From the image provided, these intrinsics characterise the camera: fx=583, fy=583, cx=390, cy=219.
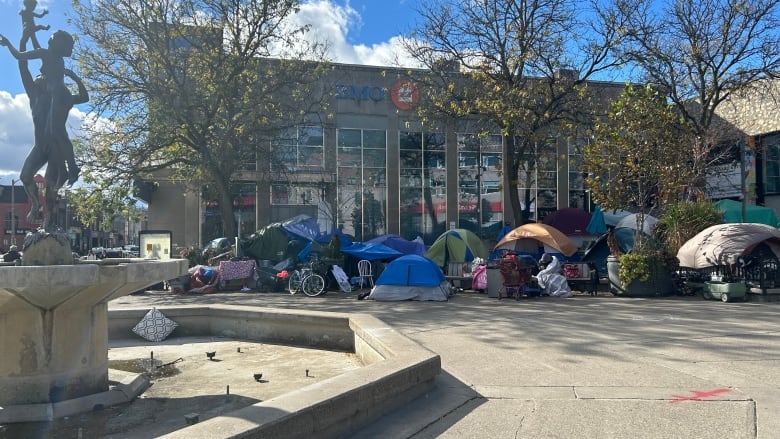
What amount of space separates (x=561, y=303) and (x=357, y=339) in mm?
8111

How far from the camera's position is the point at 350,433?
176 inches

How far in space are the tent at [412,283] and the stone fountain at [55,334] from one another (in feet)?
32.8

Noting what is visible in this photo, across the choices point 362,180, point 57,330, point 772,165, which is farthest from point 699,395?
point 772,165

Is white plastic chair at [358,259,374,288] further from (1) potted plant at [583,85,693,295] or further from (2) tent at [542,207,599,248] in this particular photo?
(2) tent at [542,207,599,248]

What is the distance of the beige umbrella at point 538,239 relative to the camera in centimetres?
1966

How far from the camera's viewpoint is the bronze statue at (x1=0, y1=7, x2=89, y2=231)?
6887 mm

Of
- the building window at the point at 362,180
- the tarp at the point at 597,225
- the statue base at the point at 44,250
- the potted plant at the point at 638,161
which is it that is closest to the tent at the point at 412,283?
the potted plant at the point at 638,161

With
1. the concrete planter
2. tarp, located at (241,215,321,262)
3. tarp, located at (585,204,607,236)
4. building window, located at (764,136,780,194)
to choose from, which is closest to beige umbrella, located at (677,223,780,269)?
the concrete planter

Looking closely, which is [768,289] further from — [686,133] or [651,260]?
[686,133]

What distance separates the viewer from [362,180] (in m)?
36.4

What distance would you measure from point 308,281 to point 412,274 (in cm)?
395

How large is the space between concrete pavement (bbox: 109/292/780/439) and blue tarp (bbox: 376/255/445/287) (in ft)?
9.61

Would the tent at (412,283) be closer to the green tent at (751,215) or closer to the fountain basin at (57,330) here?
the fountain basin at (57,330)

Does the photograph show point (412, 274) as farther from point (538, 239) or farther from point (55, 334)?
point (55, 334)
